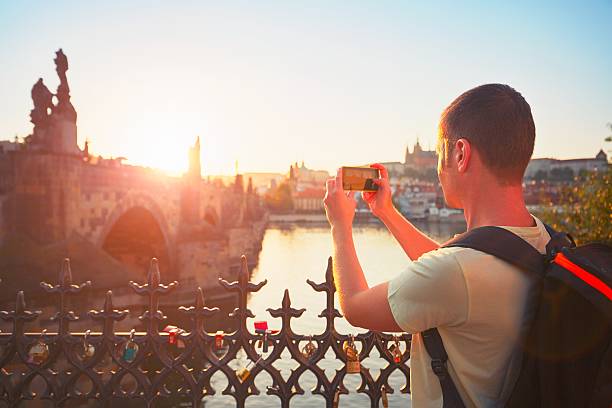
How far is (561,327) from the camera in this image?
1498mm

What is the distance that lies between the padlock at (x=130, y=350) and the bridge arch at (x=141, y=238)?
22445mm

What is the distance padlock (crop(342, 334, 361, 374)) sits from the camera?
2930mm

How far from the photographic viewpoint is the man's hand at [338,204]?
2.00 metres

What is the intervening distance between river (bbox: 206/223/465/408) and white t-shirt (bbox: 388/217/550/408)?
641 centimetres

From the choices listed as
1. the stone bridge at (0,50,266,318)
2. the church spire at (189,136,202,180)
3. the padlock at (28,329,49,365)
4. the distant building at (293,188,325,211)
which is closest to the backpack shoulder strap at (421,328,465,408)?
the padlock at (28,329,49,365)

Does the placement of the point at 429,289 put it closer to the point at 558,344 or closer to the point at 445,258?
the point at 445,258

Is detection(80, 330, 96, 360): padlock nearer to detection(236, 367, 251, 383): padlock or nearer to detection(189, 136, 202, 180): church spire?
detection(236, 367, 251, 383): padlock

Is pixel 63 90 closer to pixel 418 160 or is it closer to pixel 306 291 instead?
pixel 306 291

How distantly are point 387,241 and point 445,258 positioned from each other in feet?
199

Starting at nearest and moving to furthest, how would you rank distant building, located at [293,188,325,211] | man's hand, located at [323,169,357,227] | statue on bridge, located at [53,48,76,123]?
man's hand, located at [323,169,357,227] < statue on bridge, located at [53,48,76,123] < distant building, located at [293,188,325,211]

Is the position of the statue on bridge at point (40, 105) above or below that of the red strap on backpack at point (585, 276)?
above

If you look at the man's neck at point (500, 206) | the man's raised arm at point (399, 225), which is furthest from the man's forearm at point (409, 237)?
the man's neck at point (500, 206)

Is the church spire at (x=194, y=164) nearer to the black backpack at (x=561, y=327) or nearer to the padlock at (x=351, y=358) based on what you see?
the padlock at (x=351, y=358)

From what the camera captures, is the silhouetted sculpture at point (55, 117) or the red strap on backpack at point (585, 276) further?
the silhouetted sculpture at point (55, 117)
